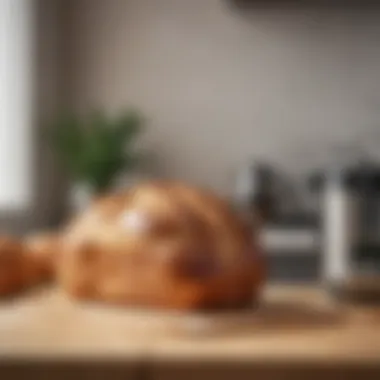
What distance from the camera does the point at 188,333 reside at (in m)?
0.37

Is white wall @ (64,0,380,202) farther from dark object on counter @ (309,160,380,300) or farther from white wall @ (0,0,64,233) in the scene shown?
dark object on counter @ (309,160,380,300)

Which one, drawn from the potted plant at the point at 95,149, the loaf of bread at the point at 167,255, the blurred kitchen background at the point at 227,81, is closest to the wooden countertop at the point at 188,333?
the loaf of bread at the point at 167,255

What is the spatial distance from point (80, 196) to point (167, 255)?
1.21 meters

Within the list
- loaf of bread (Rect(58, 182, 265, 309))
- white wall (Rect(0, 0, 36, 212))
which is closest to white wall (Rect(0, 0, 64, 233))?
white wall (Rect(0, 0, 36, 212))

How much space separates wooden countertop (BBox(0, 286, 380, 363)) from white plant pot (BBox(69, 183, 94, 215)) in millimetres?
1060

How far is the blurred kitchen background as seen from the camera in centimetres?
174

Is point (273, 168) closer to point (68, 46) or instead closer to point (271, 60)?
point (271, 60)

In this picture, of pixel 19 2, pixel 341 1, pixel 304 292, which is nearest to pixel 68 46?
pixel 19 2

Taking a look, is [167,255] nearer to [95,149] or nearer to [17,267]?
[17,267]

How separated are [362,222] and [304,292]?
1.26 feet

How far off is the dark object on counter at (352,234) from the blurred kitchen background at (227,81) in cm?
54

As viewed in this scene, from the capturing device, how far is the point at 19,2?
1623 mm

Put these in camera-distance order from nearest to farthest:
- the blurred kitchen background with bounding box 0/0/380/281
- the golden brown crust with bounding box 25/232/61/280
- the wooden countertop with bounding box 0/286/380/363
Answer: the wooden countertop with bounding box 0/286/380/363 < the golden brown crust with bounding box 25/232/61/280 < the blurred kitchen background with bounding box 0/0/380/281

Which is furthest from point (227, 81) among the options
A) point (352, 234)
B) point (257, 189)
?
point (352, 234)
